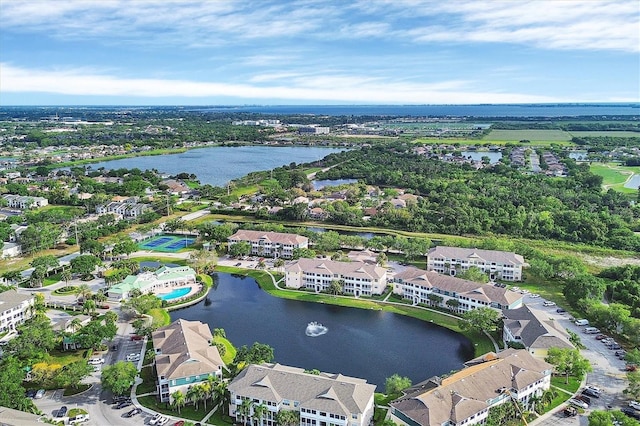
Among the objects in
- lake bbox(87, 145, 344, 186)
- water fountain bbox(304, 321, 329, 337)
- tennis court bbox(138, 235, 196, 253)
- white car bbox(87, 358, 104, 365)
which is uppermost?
lake bbox(87, 145, 344, 186)

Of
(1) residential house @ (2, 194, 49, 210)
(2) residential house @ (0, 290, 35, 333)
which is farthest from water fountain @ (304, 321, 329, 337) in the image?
(1) residential house @ (2, 194, 49, 210)

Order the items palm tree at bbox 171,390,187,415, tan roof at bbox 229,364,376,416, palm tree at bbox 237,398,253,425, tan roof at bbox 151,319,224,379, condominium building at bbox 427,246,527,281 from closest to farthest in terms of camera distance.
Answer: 1. tan roof at bbox 229,364,376,416
2. palm tree at bbox 237,398,253,425
3. palm tree at bbox 171,390,187,415
4. tan roof at bbox 151,319,224,379
5. condominium building at bbox 427,246,527,281

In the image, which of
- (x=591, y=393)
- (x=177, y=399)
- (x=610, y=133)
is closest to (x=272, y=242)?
(x=177, y=399)

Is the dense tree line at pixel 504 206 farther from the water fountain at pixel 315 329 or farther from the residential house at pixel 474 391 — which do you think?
the residential house at pixel 474 391

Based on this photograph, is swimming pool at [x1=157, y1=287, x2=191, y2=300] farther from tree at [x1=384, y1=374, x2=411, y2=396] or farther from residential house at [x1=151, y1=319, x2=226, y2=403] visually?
tree at [x1=384, y1=374, x2=411, y2=396]

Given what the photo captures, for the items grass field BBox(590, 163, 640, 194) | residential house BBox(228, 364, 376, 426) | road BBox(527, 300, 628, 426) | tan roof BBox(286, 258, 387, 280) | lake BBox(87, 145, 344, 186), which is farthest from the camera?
lake BBox(87, 145, 344, 186)

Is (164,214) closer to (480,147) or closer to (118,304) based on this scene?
(118,304)

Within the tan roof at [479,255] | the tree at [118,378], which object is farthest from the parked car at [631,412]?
the tree at [118,378]
